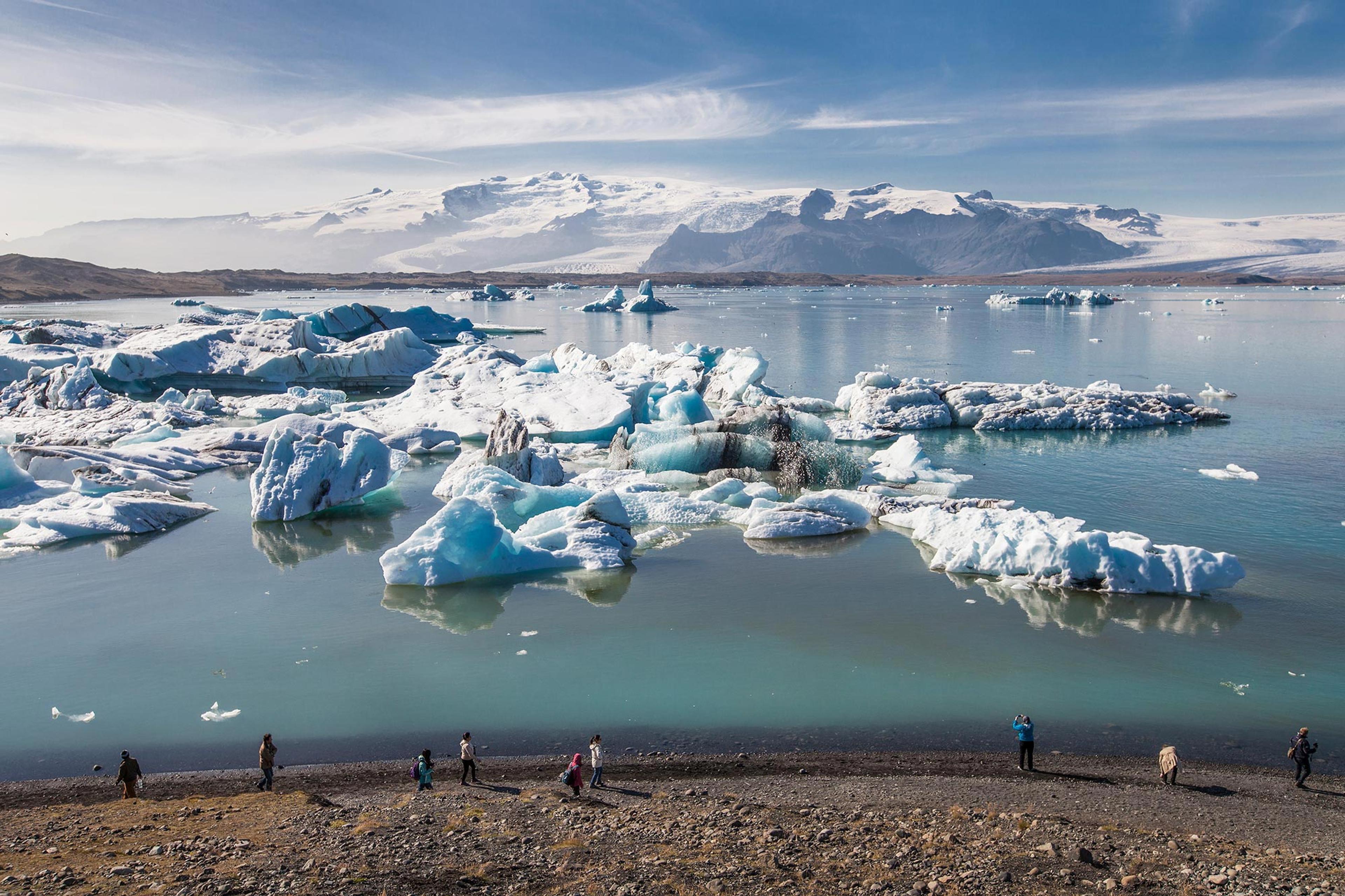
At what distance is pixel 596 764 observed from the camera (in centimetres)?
718

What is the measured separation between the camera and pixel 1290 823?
6.63 m

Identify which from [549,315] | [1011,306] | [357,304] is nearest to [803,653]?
[357,304]

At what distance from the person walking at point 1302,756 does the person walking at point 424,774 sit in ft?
22.8

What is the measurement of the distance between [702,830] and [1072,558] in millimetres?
7649

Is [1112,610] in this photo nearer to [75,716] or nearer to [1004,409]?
[75,716]

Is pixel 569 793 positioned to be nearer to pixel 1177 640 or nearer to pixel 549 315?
pixel 1177 640

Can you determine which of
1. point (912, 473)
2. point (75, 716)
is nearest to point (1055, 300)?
point (912, 473)

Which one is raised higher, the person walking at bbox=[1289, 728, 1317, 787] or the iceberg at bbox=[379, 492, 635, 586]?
the iceberg at bbox=[379, 492, 635, 586]

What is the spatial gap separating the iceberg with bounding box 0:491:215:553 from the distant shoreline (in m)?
78.5

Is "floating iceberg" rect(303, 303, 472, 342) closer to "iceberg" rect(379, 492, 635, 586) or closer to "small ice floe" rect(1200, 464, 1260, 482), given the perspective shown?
"iceberg" rect(379, 492, 635, 586)

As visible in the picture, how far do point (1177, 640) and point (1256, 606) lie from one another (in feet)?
5.49

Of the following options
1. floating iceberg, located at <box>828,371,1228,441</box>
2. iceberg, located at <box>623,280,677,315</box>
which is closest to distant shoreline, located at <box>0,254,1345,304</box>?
iceberg, located at <box>623,280,677,315</box>

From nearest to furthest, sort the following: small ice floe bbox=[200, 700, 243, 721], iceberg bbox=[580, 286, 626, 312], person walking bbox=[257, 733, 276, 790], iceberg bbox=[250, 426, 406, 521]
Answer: person walking bbox=[257, 733, 276, 790]
small ice floe bbox=[200, 700, 243, 721]
iceberg bbox=[250, 426, 406, 521]
iceberg bbox=[580, 286, 626, 312]

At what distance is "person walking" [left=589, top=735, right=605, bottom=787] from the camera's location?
7180mm
